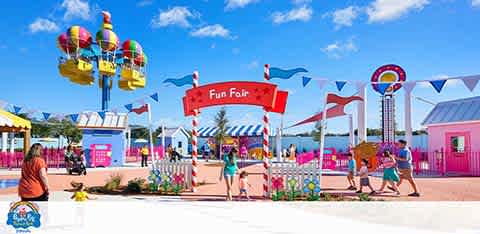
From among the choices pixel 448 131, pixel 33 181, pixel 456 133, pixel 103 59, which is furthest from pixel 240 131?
pixel 33 181

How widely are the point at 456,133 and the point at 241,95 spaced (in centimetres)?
1336

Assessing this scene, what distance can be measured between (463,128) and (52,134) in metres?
58.6

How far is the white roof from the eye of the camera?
79.3 ft

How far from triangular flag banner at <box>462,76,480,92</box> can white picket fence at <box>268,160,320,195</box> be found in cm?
513

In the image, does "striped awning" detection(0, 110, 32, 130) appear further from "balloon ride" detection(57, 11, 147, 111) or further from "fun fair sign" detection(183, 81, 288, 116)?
"balloon ride" detection(57, 11, 147, 111)

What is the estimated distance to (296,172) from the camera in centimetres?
1126

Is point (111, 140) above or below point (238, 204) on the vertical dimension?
above

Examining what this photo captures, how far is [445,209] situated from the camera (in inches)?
363

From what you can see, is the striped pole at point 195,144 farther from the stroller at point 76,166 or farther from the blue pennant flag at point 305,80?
the stroller at point 76,166

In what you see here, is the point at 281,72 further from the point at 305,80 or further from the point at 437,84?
the point at 437,84

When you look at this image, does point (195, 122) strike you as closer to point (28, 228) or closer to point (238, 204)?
point (238, 204)

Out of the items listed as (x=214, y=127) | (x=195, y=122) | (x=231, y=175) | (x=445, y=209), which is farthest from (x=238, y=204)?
(x=214, y=127)

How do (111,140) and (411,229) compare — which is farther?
(111,140)

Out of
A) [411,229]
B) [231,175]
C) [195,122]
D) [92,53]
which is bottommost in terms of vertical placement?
[411,229]
